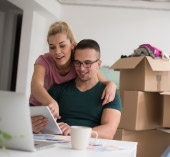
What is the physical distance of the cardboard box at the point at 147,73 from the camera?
2.80 metres

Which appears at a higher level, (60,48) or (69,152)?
(60,48)

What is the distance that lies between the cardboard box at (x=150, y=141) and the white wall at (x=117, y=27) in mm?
2689

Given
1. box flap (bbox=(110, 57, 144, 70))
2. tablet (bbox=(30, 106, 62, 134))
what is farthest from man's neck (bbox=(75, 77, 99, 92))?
box flap (bbox=(110, 57, 144, 70))

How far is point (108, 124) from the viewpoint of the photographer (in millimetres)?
1708

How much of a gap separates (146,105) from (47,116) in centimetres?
167

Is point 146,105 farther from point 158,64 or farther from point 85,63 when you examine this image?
point 85,63

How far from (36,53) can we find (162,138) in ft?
9.92

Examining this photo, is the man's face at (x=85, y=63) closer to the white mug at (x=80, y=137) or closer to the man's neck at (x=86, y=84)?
the man's neck at (x=86, y=84)

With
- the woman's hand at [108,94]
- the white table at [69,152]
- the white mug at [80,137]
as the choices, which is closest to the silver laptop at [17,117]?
the white table at [69,152]

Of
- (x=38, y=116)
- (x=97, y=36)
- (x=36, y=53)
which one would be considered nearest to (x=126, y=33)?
(x=97, y=36)

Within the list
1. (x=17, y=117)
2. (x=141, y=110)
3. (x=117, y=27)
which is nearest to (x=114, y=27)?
(x=117, y=27)

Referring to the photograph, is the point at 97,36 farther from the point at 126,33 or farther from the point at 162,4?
the point at 162,4

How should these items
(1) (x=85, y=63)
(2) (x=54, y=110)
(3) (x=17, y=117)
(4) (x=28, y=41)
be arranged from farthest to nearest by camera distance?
(4) (x=28, y=41)
(1) (x=85, y=63)
(2) (x=54, y=110)
(3) (x=17, y=117)

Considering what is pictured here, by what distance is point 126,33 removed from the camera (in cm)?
561
